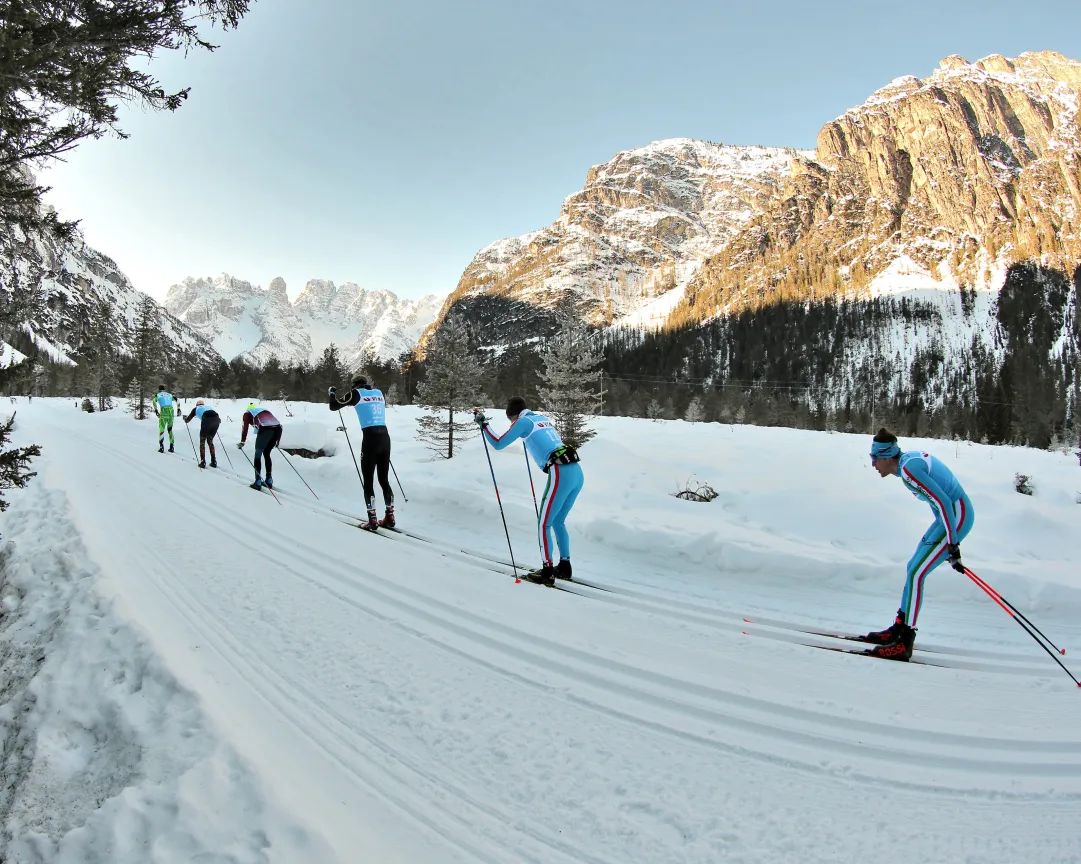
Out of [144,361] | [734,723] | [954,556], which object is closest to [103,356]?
[144,361]

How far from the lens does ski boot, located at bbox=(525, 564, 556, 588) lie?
5.86 metres

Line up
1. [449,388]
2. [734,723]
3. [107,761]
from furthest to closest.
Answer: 1. [449,388]
2. [734,723]
3. [107,761]

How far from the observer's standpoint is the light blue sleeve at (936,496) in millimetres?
4645

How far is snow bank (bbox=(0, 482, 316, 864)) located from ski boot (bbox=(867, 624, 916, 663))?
4.46 metres

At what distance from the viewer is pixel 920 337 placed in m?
154

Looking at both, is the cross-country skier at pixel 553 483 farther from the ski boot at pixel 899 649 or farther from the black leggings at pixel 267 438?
the black leggings at pixel 267 438

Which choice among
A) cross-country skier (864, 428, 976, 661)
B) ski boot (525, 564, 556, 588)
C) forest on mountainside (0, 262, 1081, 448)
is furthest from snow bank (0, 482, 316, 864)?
forest on mountainside (0, 262, 1081, 448)

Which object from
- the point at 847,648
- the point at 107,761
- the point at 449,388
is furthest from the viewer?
the point at 449,388

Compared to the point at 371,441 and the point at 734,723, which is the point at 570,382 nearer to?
the point at 371,441

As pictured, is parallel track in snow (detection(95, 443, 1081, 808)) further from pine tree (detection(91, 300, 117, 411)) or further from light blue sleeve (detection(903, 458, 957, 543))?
pine tree (detection(91, 300, 117, 411))

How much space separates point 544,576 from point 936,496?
393cm

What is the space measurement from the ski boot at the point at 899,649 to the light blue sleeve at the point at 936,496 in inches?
38.0

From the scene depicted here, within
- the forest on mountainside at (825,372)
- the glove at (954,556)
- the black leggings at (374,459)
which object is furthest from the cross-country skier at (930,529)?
the forest on mountainside at (825,372)

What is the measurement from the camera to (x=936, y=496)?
4.66 meters
